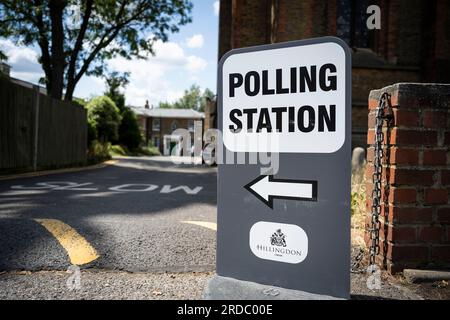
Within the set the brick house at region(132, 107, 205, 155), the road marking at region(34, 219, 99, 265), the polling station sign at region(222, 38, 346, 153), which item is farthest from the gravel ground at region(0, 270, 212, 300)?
the brick house at region(132, 107, 205, 155)

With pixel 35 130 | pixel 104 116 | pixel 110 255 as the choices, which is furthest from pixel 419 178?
pixel 104 116

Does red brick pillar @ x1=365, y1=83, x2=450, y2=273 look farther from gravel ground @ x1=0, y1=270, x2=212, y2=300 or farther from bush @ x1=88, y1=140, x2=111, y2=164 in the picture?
bush @ x1=88, y1=140, x2=111, y2=164

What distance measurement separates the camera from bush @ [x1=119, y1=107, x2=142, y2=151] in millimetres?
38625

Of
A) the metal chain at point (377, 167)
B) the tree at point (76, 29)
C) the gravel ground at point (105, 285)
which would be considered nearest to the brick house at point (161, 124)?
the tree at point (76, 29)

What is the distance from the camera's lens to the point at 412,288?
2.27 meters

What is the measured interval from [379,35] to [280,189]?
12393 millimetres

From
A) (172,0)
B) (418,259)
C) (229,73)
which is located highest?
(172,0)

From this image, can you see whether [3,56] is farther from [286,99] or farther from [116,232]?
[286,99]

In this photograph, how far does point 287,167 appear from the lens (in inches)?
79.2

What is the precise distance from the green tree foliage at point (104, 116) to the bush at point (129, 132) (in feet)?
24.9
